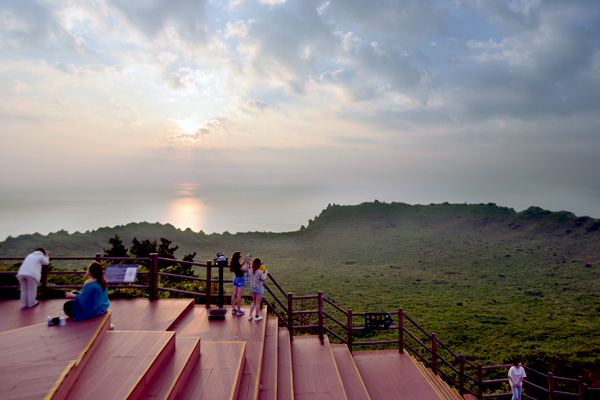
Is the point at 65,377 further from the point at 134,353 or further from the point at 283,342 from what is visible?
the point at 283,342

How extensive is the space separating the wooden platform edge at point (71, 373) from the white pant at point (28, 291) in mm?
3851

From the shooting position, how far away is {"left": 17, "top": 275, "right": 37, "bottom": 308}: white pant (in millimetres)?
7406

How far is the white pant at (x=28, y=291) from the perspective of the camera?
24.3 ft

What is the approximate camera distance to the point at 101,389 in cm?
391

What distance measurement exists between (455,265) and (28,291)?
141 ft

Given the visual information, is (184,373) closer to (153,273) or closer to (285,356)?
(285,356)

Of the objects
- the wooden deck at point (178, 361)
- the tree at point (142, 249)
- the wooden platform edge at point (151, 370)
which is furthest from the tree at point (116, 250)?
the wooden platform edge at point (151, 370)

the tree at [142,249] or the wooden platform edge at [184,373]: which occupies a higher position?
the tree at [142,249]

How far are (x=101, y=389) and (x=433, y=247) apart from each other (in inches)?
2016

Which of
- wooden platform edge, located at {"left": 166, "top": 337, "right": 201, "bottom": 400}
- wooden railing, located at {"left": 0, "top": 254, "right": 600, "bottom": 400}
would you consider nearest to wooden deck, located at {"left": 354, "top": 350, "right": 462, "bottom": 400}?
wooden railing, located at {"left": 0, "top": 254, "right": 600, "bottom": 400}

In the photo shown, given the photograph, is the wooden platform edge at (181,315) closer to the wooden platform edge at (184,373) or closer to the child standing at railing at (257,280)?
the wooden platform edge at (184,373)

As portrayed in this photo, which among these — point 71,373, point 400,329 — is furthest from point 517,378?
point 71,373

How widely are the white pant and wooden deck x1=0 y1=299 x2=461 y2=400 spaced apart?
21 cm

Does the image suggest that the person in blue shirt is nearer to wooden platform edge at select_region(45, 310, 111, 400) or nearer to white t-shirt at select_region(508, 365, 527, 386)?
wooden platform edge at select_region(45, 310, 111, 400)
